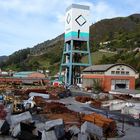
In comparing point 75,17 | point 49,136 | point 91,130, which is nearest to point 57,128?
point 49,136

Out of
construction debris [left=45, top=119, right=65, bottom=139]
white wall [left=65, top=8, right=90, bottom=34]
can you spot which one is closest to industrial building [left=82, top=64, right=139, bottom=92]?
white wall [left=65, top=8, right=90, bottom=34]

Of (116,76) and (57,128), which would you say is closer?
(57,128)

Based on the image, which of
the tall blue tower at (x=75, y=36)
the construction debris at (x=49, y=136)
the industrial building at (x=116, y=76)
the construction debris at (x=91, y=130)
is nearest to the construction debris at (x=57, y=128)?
the construction debris at (x=49, y=136)

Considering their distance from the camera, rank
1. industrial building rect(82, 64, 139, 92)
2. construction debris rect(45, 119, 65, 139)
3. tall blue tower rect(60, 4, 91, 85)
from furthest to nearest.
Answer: tall blue tower rect(60, 4, 91, 85) < industrial building rect(82, 64, 139, 92) < construction debris rect(45, 119, 65, 139)

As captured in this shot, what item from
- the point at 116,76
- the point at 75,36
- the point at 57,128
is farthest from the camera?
the point at 75,36

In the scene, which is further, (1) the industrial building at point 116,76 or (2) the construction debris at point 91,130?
(1) the industrial building at point 116,76

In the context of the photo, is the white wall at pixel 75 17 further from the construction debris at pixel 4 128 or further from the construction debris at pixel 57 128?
the construction debris at pixel 57 128

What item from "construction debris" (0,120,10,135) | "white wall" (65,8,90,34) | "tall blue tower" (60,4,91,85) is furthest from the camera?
"white wall" (65,8,90,34)

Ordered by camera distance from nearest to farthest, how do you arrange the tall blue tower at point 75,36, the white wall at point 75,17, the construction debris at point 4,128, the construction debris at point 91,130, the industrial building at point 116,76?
the construction debris at point 91,130, the construction debris at point 4,128, the industrial building at point 116,76, the tall blue tower at point 75,36, the white wall at point 75,17

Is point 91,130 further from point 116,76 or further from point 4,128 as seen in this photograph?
point 116,76

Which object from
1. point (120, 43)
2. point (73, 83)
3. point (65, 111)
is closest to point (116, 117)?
point (65, 111)

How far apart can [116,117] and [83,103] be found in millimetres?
15662

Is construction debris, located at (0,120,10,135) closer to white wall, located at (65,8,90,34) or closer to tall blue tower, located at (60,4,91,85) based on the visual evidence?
tall blue tower, located at (60,4,91,85)

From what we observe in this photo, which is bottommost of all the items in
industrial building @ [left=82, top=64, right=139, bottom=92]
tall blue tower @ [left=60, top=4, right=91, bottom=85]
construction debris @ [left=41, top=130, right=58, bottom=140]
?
construction debris @ [left=41, top=130, right=58, bottom=140]
